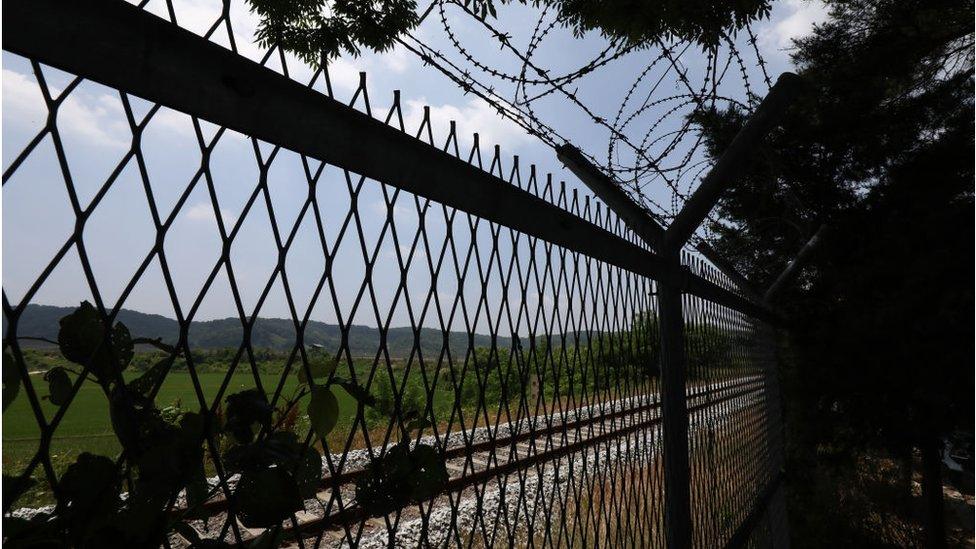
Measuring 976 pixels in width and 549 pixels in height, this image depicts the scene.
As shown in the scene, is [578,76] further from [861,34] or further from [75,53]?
[861,34]

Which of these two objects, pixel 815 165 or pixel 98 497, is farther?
pixel 815 165

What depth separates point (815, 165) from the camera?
12.7 m

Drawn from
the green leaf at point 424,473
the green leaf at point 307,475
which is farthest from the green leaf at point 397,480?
the green leaf at point 307,475

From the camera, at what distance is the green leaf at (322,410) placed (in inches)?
36.1

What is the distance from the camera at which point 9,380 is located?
2.15 ft

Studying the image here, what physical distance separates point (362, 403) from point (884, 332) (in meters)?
7.95

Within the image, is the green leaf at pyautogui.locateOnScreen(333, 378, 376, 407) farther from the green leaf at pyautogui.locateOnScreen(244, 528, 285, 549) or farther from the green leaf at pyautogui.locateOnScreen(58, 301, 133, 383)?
the green leaf at pyautogui.locateOnScreen(58, 301, 133, 383)

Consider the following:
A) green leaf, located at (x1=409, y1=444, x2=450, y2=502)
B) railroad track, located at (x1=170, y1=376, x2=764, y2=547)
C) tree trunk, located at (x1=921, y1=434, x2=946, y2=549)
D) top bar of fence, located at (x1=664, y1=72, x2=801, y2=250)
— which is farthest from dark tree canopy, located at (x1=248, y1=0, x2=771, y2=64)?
tree trunk, located at (x1=921, y1=434, x2=946, y2=549)

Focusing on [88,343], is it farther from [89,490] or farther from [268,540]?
[268,540]

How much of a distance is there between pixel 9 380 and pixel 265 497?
1.09 feet

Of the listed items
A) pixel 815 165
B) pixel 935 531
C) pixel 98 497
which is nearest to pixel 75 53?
pixel 98 497

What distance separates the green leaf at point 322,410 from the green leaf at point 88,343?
0.27 m

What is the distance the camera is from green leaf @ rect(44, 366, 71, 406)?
741 mm

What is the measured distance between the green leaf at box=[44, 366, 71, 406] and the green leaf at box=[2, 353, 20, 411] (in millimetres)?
75
